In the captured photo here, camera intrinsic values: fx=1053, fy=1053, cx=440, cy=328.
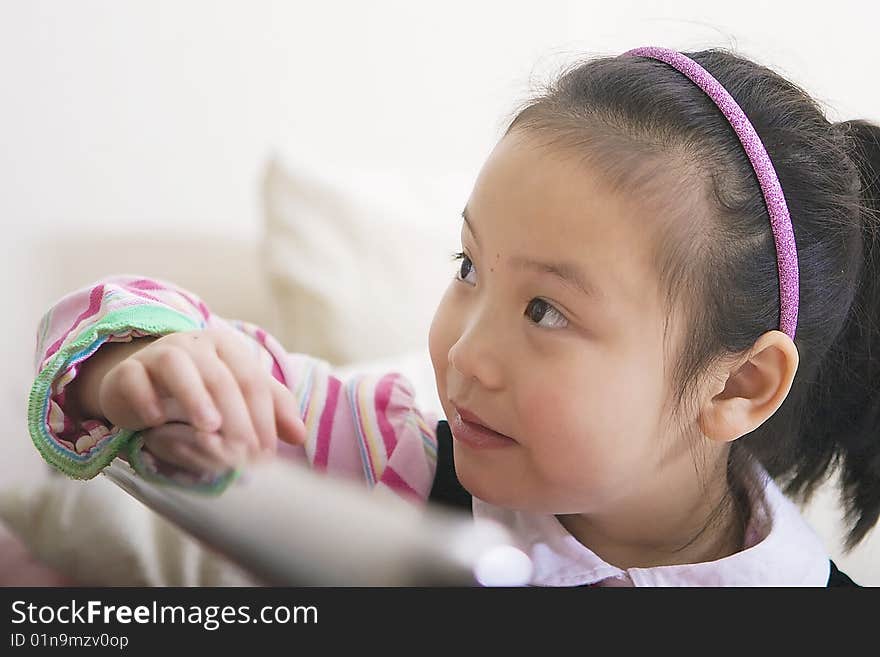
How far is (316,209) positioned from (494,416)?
0.57 m

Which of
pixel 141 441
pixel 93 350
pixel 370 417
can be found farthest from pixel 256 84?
pixel 141 441

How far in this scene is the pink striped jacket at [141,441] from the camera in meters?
0.35

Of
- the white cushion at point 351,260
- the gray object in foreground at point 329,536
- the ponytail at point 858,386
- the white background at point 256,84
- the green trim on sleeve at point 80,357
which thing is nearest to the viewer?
the gray object in foreground at point 329,536

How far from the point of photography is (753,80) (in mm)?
487

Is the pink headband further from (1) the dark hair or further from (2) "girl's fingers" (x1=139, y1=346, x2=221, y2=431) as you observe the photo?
(2) "girl's fingers" (x1=139, y1=346, x2=221, y2=431)

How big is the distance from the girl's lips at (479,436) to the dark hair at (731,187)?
0.27 feet

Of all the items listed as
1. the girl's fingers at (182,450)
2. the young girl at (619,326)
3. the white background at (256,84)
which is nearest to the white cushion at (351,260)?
the white background at (256,84)

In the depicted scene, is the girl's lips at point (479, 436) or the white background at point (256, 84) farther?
the white background at point (256, 84)

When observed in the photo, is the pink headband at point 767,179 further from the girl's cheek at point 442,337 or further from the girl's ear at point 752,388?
the girl's cheek at point 442,337

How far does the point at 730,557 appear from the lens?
0.49 metres

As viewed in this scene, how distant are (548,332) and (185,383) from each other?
159 millimetres

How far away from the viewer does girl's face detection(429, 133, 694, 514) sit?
0.42 m
